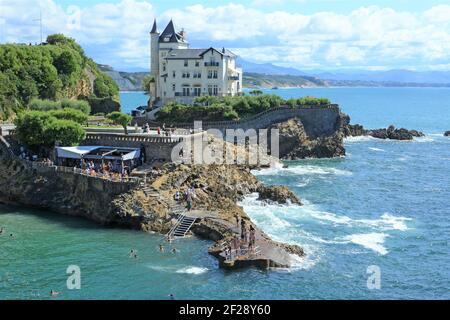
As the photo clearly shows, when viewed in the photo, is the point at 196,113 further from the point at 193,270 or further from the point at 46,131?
the point at 193,270

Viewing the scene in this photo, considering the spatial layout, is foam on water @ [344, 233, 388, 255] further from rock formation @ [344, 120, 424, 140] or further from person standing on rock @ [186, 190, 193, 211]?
rock formation @ [344, 120, 424, 140]

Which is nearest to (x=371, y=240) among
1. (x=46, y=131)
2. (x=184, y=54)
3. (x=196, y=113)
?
(x=46, y=131)

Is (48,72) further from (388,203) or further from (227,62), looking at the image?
(388,203)

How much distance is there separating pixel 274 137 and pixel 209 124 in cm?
1155

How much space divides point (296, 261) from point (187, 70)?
68191 millimetres

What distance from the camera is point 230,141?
297ft

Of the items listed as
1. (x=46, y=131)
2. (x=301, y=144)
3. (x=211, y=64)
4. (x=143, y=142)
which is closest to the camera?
(x=143, y=142)

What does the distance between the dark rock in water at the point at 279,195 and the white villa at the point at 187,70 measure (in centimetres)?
4722

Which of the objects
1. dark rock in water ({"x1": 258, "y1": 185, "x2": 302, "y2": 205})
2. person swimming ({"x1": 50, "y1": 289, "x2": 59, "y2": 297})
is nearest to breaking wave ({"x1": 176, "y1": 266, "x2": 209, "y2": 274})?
person swimming ({"x1": 50, "y1": 289, "x2": 59, "y2": 297})

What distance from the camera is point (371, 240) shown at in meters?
50.3

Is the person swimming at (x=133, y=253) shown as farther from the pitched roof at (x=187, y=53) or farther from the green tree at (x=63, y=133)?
the pitched roof at (x=187, y=53)

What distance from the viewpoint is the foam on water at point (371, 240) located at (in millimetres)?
47906

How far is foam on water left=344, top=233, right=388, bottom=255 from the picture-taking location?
47.9 m
